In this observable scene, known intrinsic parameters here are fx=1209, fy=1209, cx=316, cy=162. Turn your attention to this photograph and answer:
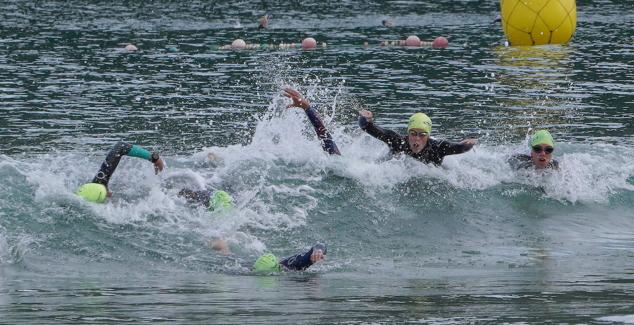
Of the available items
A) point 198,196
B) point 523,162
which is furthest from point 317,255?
point 523,162

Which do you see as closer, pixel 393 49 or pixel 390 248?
pixel 390 248

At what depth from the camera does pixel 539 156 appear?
58.2 feet

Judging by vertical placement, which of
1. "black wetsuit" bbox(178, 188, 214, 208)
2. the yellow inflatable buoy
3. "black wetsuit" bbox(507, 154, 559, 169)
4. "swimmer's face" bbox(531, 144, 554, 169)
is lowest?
the yellow inflatable buoy

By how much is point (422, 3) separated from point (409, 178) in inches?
Answer: 1179

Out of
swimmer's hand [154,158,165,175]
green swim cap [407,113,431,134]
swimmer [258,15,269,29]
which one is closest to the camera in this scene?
swimmer's hand [154,158,165,175]

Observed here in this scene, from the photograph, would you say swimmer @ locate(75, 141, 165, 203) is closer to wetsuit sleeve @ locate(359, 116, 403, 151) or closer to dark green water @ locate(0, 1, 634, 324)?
dark green water @ locate(0, 1, 634, 324)

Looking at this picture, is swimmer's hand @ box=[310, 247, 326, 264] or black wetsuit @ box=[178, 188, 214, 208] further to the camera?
black wetsuit @ box=[178, 188, 214, 208]

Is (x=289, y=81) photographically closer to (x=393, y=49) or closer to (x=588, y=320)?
(x=393, y=49)

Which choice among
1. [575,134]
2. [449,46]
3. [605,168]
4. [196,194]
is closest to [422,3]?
[449,46]

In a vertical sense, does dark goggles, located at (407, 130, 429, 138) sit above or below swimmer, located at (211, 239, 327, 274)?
above

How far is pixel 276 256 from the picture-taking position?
14.9m

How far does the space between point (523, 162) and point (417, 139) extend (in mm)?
1955

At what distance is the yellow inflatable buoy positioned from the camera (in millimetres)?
30859

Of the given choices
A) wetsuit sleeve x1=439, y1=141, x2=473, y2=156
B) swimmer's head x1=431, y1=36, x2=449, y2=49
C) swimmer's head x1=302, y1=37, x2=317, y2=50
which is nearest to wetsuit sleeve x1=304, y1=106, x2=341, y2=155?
wetsuit sleeve x1=439, y1=141, x2=473, y2=156
